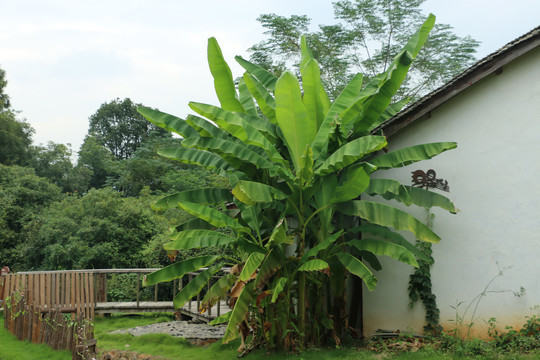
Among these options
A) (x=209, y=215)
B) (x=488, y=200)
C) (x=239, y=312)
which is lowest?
(x=239, y=312)

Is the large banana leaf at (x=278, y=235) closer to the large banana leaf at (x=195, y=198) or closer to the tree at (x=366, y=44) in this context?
the large banana leaf at (x=195, y=198)

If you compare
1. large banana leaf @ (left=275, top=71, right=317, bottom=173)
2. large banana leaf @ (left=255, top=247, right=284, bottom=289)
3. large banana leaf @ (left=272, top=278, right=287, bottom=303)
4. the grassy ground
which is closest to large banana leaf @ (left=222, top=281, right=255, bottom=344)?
large banana leaf @ (left=255, top=247, right=284, bottom=289)

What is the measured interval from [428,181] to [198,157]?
13.8ft

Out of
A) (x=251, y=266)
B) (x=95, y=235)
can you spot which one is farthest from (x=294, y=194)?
(x=95, y=235)

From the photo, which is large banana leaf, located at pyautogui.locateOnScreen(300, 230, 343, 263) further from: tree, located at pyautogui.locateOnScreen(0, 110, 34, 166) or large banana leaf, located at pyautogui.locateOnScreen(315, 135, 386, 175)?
tree, located at pyautogui.locateOnScreen(0, 110, 34, 166)

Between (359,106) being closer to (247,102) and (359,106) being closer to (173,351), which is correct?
(247,102)

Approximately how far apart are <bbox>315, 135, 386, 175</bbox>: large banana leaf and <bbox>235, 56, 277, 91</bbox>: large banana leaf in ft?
7.73

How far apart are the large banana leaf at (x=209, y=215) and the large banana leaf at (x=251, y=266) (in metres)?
0.52

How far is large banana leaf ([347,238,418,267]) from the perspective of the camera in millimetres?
7176

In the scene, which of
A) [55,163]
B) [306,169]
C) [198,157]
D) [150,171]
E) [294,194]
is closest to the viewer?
[306,169]

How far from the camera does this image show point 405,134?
29.9 ft

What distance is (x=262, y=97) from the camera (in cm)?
877

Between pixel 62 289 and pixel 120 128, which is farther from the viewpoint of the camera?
pixel 120 128

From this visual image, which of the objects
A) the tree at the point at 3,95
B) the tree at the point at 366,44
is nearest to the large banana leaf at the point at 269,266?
the tree at the point at 366,44
